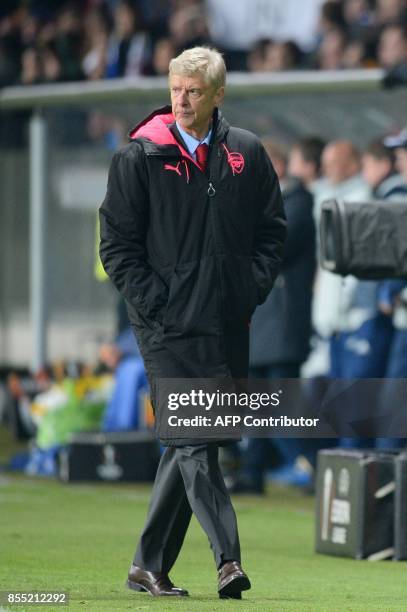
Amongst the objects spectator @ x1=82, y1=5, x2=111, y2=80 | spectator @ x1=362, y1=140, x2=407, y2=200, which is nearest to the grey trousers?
spectator @ x1=362, y1=140, x2=407, y2=200

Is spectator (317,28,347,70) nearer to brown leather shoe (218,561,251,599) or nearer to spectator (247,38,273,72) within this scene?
spectator (247,38,273,72)

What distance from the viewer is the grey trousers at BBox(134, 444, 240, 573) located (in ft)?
19.2

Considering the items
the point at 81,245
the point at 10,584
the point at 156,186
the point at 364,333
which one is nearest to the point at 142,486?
the point at 364,333

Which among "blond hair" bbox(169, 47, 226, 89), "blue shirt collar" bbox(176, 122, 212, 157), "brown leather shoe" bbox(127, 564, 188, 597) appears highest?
"blond hair" bbox(169, 47, 226, 89)

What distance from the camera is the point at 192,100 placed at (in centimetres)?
593

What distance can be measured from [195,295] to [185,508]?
2.59 ft

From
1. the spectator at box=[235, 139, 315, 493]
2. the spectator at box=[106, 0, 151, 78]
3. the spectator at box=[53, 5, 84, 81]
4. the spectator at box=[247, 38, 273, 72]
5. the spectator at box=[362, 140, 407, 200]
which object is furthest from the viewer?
the spectator at box=[53, 5, 84, 81]

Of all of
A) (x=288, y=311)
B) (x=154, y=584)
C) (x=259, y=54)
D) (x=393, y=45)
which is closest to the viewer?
(x=154, y=584)

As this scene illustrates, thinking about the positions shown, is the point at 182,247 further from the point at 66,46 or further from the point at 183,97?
the point at 66,46

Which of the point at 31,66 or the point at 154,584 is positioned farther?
the point at 31,66

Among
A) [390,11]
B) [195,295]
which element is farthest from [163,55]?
[195,295]

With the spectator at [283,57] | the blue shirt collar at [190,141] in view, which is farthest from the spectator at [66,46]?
the blue shirt collar at [190,141]

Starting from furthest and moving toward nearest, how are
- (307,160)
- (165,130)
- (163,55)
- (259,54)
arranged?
(163,55), (259,54), (307,160), (165,130)

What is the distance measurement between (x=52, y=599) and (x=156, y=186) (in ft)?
4.64
